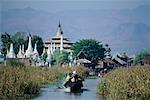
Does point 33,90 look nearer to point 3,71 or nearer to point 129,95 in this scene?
point 3,71

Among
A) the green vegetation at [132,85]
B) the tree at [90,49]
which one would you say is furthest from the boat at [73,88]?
the tree at [90,49]

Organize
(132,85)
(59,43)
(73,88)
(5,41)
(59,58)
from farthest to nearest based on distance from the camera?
(59,43), (59,58), (5,41), (73,88), (132,85)

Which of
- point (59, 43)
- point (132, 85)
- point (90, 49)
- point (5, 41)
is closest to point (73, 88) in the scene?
point (132, 85)

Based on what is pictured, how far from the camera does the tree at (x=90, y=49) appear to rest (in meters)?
24.8

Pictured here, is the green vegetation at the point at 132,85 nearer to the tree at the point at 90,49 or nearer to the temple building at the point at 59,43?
the tree at the point at 90,49

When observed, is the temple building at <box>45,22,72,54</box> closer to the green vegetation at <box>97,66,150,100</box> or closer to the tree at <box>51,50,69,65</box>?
the tree at <box>51,50,69,65</box>

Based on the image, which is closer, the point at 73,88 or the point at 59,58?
the point at 73,88

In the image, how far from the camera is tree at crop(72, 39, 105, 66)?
24.8 m

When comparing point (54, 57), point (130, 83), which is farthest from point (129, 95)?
point (54, 57)

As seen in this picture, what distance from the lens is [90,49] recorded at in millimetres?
25156

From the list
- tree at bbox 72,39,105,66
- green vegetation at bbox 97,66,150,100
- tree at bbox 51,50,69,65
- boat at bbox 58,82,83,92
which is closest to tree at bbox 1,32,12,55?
tree at bbox 51,50,69,65

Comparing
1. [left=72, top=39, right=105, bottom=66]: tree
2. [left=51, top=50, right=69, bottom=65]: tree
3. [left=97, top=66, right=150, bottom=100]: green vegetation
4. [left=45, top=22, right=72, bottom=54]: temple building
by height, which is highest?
[left=45, top=22, right=72, bottom=54]: temple building

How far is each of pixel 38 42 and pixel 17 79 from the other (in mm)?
17407

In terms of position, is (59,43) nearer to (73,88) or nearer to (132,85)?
(73,88)
